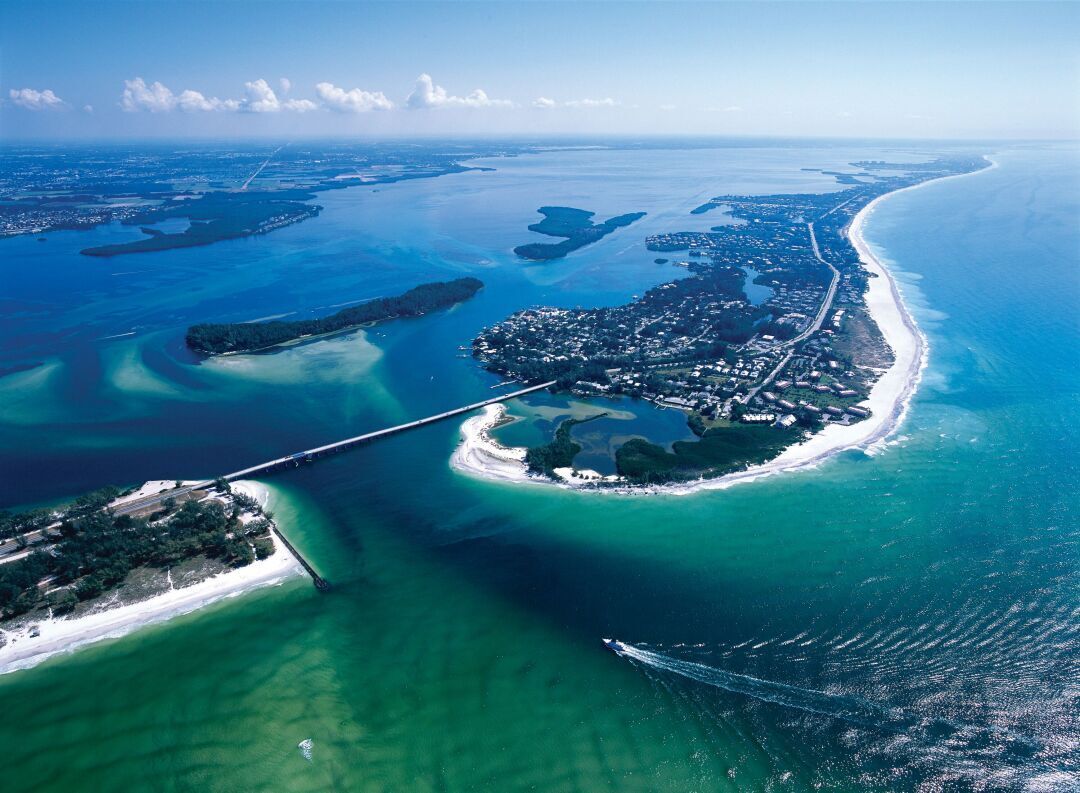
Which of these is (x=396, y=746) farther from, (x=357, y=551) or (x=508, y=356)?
(x=508, y=356)

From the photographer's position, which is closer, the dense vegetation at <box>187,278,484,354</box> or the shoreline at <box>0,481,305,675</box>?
the shoreline at <box>0,481,305,675</box>

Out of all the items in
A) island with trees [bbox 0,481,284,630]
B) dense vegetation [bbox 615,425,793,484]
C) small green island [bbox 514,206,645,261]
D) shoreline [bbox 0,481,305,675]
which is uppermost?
small green island [bbox 514,206,645,261]

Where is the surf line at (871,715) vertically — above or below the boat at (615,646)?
above

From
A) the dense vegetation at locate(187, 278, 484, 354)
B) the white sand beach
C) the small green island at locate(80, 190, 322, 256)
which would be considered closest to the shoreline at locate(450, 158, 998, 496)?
the white sand beach

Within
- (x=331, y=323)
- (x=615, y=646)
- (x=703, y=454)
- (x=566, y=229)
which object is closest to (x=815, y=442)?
(x=703, y=454)

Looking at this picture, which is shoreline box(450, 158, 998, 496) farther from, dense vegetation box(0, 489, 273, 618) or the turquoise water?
dense vegetation box(0, 489, 273, 618)

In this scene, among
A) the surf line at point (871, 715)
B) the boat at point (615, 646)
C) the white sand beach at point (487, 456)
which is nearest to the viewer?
the surf line at point (871, 715)

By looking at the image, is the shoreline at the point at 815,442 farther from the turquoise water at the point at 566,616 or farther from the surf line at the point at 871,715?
the surf line at the point at 871,715

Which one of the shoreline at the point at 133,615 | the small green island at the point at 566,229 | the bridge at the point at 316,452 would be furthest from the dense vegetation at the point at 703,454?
the small green island at the point at 566,229
